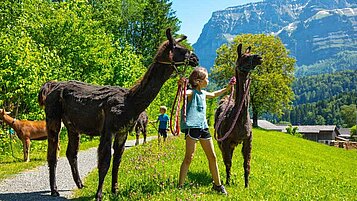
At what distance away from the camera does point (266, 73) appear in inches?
2493

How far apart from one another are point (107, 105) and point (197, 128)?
181cm

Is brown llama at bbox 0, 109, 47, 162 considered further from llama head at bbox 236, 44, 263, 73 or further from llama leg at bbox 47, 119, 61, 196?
llama head at bbox 236, 44, 263, 73

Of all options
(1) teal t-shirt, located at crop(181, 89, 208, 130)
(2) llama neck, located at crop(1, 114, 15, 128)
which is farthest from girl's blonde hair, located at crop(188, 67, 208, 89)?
(2) llama neck, located at crop(1, 114, 15, 128)

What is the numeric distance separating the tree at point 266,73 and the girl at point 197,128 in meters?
54.3

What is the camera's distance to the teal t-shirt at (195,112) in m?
7.83

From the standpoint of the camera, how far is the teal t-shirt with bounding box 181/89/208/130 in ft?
25.7

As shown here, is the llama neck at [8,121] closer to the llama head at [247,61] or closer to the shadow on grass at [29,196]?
the shadow on grass at [29,196]

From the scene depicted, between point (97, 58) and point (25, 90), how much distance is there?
43.7ft

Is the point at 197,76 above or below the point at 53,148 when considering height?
above

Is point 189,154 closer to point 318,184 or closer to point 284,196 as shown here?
point 284,196

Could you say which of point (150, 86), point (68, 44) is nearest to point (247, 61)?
point (150, 86)

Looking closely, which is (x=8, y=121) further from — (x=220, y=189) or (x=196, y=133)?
(x=220, y=189)

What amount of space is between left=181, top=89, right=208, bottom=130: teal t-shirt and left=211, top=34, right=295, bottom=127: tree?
54.4 metres

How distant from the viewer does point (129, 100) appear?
754 centimetres
